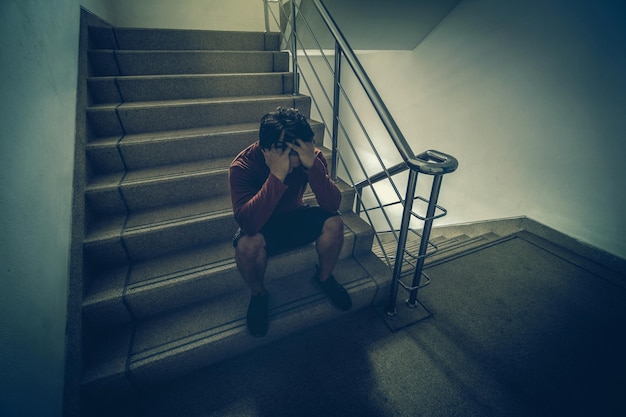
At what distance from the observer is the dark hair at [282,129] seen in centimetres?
120

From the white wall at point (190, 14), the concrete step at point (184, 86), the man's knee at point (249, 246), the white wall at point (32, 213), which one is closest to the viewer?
the white wall at point (32, 213)

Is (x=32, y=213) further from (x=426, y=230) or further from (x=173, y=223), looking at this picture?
(x=426, y=230)

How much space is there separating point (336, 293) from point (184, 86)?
1988mm

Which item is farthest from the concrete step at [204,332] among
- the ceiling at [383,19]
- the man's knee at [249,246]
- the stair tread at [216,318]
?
the ceiling at [383,19]

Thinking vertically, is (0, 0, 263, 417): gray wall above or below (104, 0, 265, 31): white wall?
below

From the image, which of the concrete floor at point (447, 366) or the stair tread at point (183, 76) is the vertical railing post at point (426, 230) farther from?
the stair tread at point (183, 76)

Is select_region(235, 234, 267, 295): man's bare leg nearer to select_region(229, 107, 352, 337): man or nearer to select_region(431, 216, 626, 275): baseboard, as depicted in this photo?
select_region(229, 107, 352, 337): man

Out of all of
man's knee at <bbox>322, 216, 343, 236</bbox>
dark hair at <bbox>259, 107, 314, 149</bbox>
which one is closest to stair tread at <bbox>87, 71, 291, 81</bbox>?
dark hair at <bbox>259, 107, 314, 149</bbox>

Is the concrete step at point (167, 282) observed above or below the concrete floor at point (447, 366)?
above

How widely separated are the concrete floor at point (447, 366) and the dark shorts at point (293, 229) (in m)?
0.58

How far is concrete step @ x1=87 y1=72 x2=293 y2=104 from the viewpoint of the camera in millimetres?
1935

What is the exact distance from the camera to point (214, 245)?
5.62 ft

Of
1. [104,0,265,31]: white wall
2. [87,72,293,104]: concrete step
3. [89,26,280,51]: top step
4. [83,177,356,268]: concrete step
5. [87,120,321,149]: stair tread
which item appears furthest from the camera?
[104,0,265,31]: white wall

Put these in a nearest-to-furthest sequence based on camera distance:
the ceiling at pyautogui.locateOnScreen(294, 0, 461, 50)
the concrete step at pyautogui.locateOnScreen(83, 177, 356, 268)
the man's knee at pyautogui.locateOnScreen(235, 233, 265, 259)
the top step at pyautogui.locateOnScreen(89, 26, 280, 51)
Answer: the man's knee at pyautogui.locateOnScreen(235, 233, 265, 259) → the concrete step at pyautogui.locateOnScreen(83, 177, 356, 268) → the top step at pyautogui.locateOnScreen(89, 26, 280, 51) → the ceiling at pyautogui.locateOnScreen(294, 0, 461, 50)
